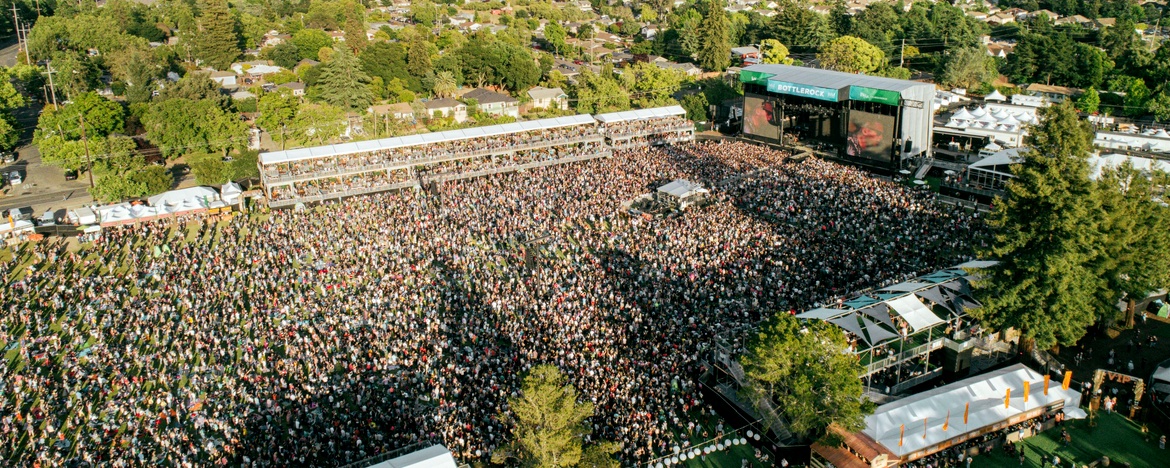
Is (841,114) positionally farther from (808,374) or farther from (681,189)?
(808,374)

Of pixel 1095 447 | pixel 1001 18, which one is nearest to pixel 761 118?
pixel 1095 447

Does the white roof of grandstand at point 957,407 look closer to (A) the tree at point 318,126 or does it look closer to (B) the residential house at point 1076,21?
(A) the tree at point 318,126

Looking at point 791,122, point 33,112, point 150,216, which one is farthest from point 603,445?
point 33,112

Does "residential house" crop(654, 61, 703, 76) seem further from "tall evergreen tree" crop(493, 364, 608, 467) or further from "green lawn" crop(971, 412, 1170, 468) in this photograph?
"tall evergreen tree" crop(493, 364, 608, 467)

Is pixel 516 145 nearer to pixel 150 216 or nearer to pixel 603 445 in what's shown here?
pixel 150 216

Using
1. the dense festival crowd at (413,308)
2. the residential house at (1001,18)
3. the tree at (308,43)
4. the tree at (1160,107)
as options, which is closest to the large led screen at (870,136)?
the dense festival crowd at (413,308)
